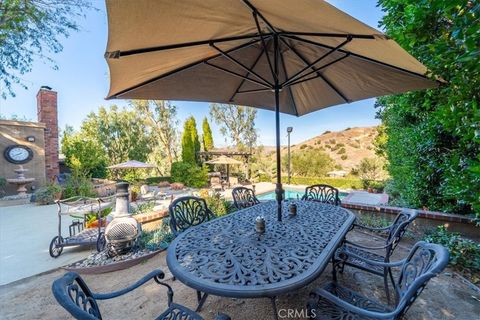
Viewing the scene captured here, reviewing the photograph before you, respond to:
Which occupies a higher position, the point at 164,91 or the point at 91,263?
the point at 164,91

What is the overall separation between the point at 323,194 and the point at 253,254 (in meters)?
2.79

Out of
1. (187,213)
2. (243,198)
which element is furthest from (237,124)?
(187,213)

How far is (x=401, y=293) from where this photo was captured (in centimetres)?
136

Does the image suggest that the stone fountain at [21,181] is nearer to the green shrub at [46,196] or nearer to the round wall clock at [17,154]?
the round wall clock at [17,154]

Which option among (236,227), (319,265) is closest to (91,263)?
(236,227)

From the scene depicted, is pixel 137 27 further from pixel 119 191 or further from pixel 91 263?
pixel 91 263

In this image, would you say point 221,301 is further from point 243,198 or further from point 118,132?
point 118,132

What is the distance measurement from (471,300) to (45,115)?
14.9 m

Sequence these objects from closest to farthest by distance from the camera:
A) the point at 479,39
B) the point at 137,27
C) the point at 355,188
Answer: the point at 137,27 < the point at 479,39 < the point at 355,188

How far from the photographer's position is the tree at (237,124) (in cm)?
1783

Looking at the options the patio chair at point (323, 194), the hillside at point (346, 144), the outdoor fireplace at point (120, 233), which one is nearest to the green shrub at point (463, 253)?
the patio chair at point (323, 194)

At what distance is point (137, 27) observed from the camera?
1.37 m

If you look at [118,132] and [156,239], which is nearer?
[156,239]

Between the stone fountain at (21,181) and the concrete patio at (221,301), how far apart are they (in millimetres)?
8875
